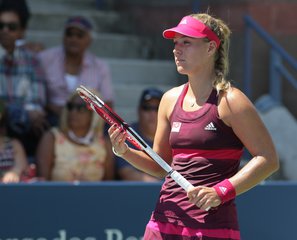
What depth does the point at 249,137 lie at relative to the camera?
4250mm

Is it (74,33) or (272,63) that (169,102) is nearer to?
(74,33)

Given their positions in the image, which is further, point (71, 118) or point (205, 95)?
point (71, 118)

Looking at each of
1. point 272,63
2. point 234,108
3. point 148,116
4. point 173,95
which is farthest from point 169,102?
point 272,63

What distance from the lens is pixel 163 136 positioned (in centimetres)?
461

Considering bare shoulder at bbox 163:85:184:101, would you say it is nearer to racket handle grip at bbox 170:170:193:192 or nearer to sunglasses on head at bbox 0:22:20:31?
racket handle grip at bbox 170:170:193:192

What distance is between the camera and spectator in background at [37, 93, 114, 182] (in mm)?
6840

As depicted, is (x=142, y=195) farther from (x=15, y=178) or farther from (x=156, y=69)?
(x=156, y=69)

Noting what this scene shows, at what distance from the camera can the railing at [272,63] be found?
818cm

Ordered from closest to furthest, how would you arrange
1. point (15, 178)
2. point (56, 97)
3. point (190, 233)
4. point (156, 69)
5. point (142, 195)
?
point (190, 233), point (142, 195), point (15, 178), point (56, 97), point (156, 69)

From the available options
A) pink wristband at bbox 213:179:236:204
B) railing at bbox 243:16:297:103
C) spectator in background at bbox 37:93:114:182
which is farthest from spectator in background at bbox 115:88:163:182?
pink wristband at bbox 213:179:236:204

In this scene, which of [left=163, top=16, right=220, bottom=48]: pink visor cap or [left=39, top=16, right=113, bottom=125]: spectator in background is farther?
[left=39, top=16, right=113, bottom=125]: spectator in background

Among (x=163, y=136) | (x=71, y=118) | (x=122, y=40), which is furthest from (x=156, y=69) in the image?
(x=163, y=136)

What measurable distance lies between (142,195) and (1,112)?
57.3 inches

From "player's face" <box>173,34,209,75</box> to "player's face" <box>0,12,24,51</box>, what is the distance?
Answer: 11.4 feet
